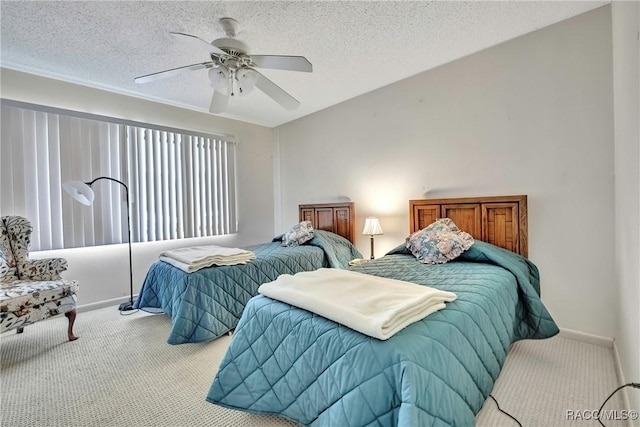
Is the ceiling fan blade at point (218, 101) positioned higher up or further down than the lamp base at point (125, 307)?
higher up

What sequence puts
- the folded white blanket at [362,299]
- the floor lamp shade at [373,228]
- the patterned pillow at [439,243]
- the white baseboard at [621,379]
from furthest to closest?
1. the floor lamp shade at [373,228]
2. the patterned pillow at [439,243]
3. the white baseboard at [621,379]
4. the folded white blanket at [362,299]

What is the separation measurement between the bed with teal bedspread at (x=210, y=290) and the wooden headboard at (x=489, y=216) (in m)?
1.42

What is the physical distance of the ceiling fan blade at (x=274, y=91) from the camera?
2376mm

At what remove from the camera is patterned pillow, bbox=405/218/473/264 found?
98.5 inches

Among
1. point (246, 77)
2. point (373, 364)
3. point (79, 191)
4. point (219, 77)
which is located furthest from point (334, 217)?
point (373, 364)

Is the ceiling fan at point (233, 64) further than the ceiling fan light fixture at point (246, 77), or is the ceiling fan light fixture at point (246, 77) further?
the ceiling fan light fixture at point (246, 77)

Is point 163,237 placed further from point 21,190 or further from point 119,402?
point 119,402

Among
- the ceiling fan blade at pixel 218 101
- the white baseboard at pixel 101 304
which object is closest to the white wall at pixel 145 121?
the white baseboard at pixel 101 304

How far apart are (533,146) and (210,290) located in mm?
3060

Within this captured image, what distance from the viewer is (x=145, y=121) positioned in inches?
144

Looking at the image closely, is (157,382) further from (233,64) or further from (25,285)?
(233,64)

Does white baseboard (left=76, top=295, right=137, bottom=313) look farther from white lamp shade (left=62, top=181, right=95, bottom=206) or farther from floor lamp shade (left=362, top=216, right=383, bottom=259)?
floor lamp shade (left=362, top=216, right=383, bottom=259)

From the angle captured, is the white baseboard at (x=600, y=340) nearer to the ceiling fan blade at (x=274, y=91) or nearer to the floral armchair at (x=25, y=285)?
the ceiling fan blade at (x=274, y=91)

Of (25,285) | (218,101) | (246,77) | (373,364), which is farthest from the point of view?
(218,101)
